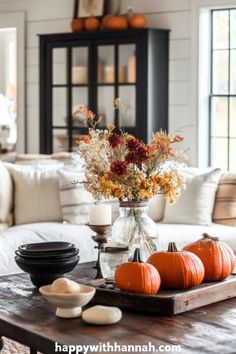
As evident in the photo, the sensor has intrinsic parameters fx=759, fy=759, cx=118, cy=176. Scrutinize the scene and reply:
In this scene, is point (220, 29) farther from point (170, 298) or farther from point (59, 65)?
point (170, 298)

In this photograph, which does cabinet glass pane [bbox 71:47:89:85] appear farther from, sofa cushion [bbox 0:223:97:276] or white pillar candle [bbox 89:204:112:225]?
white pillar candle [bbox 89:204:112:225]

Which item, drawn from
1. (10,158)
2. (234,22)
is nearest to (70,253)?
(10,158)

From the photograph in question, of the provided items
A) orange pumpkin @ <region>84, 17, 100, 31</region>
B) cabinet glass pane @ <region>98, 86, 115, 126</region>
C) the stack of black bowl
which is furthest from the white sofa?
orange pumpkin @ <region>84, 17, 100, 31</region>

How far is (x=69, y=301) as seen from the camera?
256 centimetres

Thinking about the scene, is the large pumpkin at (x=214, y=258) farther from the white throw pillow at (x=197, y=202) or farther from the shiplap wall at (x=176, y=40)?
the shiplap wall at (x=176, y=40)

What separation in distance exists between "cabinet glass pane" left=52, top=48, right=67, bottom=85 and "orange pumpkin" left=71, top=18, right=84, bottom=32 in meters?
0.21

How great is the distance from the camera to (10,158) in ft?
20.5

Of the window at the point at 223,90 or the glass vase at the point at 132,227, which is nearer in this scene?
the glass vase at the point at 132,227

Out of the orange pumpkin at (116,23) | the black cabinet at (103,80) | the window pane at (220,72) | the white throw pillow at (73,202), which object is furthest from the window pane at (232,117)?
the white throw pillow at (73,202)

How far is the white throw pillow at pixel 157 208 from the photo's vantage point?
5297 millimetres

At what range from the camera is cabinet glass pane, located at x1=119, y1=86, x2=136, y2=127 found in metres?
6.32

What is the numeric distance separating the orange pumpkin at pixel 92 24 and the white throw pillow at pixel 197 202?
2033mm

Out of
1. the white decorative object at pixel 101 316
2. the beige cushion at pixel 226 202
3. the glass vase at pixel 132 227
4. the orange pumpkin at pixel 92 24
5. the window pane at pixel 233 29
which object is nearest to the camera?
the white decorative object at pixel 101 316

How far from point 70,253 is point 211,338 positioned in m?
0.95
